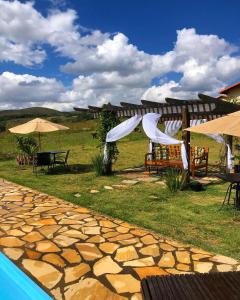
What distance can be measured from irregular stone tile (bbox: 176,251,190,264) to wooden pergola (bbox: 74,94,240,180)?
4647 millimetres

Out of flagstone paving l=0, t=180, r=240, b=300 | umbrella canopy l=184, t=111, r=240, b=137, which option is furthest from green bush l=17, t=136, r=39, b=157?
umbrella canopy l=184, t=111, r=240, b=137

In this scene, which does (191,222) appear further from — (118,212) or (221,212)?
(118,212)

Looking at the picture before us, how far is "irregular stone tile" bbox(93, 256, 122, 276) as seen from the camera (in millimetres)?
4438

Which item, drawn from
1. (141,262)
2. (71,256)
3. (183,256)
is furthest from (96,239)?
(183,256)

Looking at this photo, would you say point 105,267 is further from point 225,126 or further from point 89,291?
point 225,126

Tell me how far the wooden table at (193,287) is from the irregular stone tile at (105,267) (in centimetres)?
158

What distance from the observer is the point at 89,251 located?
5.12 meters

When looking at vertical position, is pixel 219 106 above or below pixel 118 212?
above

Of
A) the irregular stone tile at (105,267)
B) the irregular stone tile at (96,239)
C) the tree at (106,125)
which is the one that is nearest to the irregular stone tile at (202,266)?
the irregular stone tile at (105,267)

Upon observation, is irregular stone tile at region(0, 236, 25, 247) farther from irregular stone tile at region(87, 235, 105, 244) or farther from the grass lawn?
the grass lawn

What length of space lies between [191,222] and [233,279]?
141 inches

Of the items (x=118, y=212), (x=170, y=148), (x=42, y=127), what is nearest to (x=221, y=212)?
(x=118, y=212)

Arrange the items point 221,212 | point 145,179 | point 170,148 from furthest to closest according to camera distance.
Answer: point 170,148
point 145,179
point 221,212

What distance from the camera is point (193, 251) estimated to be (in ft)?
16.7
